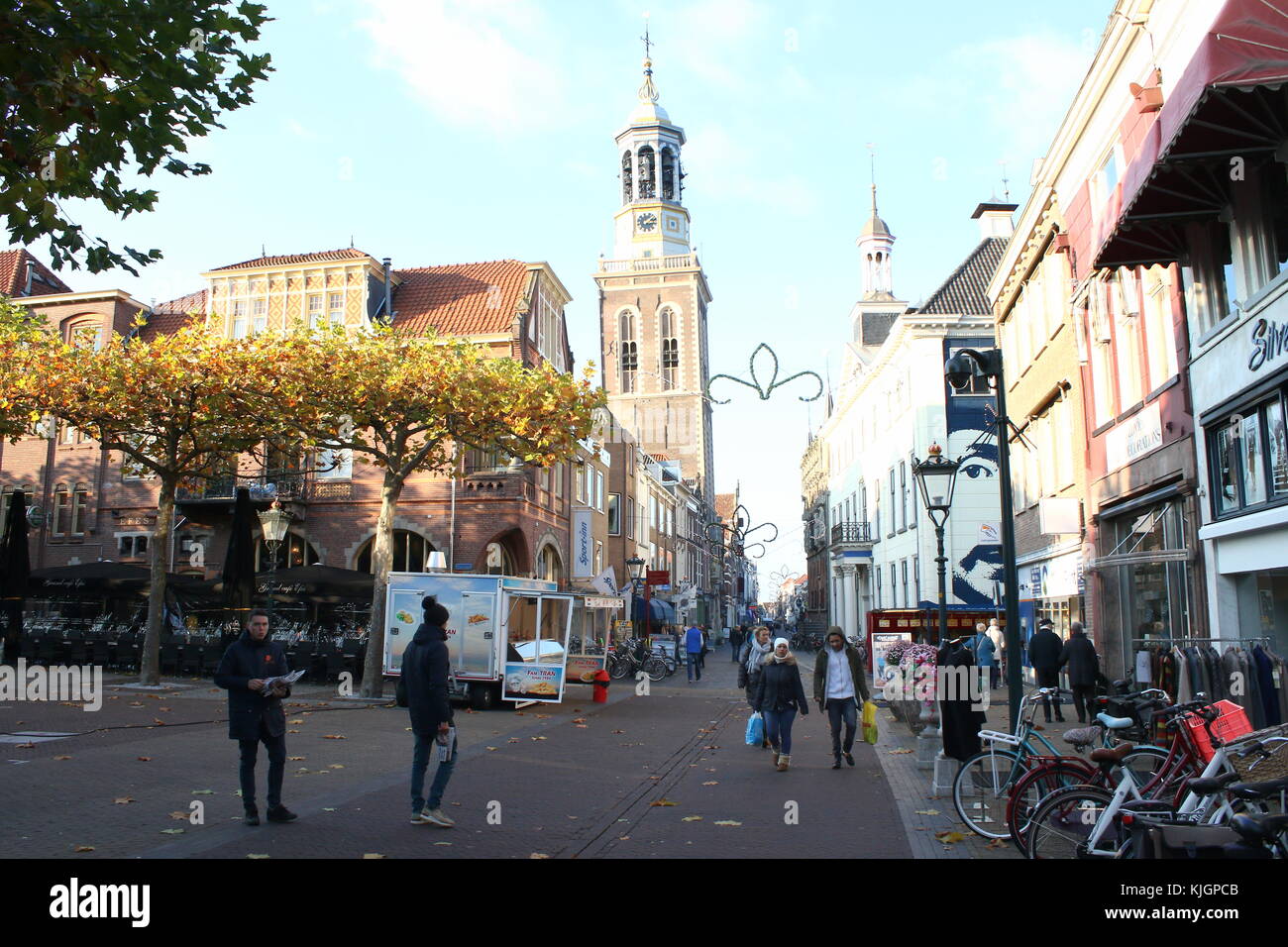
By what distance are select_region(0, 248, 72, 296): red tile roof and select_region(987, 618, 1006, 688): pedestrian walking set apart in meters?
32.8

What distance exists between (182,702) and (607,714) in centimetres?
777

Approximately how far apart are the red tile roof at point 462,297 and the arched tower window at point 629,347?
51.0 metres

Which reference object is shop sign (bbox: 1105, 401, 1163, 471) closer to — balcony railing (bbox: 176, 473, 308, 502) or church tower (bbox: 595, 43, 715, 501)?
balcony railing (bbox: 176, 473, 308, 502)

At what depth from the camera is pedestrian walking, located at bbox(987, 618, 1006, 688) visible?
2386cm

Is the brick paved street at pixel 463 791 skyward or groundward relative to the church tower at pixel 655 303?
groundward

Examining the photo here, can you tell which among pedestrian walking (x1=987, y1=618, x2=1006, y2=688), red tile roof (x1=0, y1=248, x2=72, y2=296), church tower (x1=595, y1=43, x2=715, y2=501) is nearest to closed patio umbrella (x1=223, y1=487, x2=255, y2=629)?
pedestrian walking (x1=987, y1=618, x2=1006, y2=688)

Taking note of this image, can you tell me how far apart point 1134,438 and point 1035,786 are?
1178 centimetres

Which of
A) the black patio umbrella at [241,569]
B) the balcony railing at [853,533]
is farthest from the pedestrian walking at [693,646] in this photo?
the balcony railing at [853,533]

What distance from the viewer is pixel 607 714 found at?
65.6 ft

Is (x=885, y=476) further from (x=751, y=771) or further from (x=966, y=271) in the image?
(x=751, y=771)

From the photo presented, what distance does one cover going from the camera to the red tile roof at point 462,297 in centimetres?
3447

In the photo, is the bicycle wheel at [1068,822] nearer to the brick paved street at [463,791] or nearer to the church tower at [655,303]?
the brick paved street at [463,791]

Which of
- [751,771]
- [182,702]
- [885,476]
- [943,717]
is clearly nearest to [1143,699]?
[943,717]

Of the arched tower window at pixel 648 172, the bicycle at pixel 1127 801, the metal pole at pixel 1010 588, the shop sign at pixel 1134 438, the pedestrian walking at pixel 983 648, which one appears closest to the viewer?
the bicycle at pixel 1127 801
